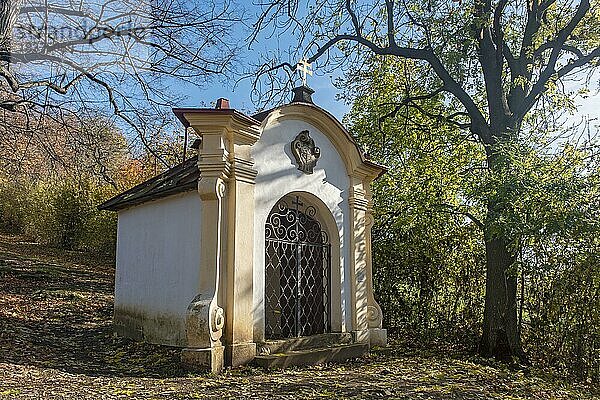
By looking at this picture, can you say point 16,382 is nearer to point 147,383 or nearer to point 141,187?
point 147,383

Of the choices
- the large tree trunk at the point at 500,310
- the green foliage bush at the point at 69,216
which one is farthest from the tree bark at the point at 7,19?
the green foliage bush at the point at 69,216

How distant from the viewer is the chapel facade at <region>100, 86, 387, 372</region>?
685 centimetres

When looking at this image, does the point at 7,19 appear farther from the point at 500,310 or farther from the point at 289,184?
the point at 500,310

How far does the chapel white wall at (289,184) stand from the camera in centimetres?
737

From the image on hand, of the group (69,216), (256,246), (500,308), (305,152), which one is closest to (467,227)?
(500,308)

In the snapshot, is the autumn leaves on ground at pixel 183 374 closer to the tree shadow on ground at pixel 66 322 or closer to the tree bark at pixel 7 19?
the tree shadow on ground at pixel 66 322

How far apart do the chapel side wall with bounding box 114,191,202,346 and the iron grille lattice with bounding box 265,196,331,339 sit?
1196mm

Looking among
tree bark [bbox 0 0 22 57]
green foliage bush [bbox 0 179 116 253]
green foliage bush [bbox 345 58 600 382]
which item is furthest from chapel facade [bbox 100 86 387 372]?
green foliage bush [bbox 0 179 116 253]

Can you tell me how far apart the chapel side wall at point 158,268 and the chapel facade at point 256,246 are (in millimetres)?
29

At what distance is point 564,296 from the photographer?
8211mm

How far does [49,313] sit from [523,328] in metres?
10.0

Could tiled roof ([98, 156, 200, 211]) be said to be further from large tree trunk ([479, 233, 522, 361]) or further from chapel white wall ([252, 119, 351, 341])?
large tree trunk ([479, 233, 522, 361])

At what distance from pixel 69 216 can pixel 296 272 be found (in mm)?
16046

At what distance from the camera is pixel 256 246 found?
288 inches
